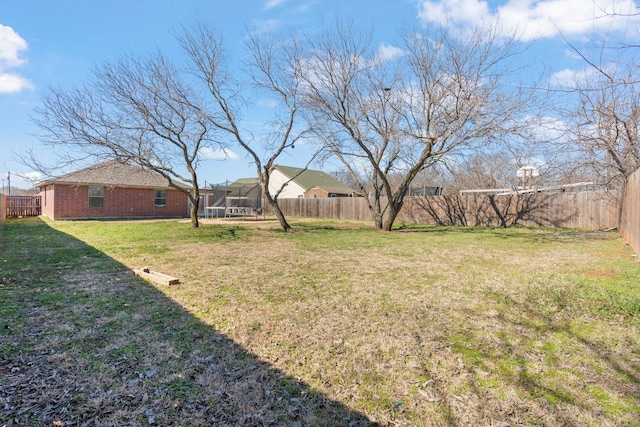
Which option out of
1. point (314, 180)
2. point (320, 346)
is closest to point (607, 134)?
point (320, 346)

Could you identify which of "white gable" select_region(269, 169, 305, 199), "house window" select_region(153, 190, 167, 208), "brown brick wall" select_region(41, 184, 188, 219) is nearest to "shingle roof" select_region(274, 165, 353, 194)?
"white gable" select_region(269, 169, 305, 199)

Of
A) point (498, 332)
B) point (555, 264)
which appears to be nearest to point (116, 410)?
point (498, 332)

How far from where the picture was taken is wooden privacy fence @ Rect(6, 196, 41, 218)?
19.5 m

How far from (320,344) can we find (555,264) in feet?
18.6

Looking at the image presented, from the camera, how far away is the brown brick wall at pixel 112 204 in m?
17.4

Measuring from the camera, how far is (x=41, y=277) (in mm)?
4945

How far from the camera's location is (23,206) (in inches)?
800

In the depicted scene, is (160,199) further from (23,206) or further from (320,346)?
(320,346)

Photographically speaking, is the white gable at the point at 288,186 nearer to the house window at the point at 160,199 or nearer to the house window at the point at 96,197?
the house window at the point at 160,199

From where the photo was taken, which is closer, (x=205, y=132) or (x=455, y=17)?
(x=455, y=17)

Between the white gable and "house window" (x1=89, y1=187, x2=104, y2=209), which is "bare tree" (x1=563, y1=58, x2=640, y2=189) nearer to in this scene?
"house window" (x1=89, y1=187, x2=104, y2=209)

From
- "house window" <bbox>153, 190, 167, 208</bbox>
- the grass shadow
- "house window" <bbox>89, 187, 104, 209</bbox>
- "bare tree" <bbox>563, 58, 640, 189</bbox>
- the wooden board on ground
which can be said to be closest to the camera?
the grass shadow

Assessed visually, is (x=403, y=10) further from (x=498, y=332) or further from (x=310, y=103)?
(x=498, y=332)

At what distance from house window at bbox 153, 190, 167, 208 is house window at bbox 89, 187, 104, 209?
9.13 feet
